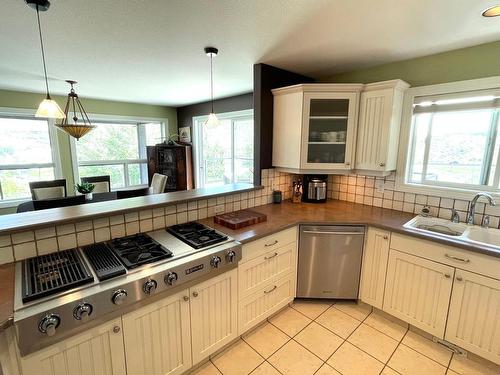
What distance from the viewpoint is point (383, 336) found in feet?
6.16

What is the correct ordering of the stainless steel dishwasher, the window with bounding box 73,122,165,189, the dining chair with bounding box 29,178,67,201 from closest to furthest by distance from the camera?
the stainless steel dishwasher → the dining chair with bounding box 29,178,67,201 → the window with bounding box 73,122,165,189

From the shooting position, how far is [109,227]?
154 centimetres

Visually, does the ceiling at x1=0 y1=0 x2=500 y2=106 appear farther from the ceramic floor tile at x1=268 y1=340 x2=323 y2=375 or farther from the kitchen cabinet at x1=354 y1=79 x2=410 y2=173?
the ceramic floor tile at x1=268 y1=340 x2=323 y2=375

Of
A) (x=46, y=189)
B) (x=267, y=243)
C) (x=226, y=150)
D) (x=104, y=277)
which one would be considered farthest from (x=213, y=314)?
(x=226, y=150)

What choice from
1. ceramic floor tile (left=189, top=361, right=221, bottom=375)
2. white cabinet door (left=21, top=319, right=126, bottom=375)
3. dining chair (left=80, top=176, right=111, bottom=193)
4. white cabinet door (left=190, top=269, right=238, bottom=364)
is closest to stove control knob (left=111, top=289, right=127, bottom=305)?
white cabinet door (left=21, top=319, right=126, bottom=375)

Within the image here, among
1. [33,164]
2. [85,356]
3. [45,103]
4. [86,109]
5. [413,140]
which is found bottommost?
[85,356]

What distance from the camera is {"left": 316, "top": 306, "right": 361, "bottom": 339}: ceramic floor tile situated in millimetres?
1927

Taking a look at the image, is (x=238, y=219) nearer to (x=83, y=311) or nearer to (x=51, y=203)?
(x=83, y=311)

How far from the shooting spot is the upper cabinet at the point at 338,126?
2146 mm

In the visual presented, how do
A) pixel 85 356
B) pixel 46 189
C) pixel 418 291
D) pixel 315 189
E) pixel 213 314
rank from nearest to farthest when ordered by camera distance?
pixel 85 356, pixel 213 314, pixel 418 291, pixel 315 189, pixel 46 189

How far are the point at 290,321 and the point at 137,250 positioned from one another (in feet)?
4.69

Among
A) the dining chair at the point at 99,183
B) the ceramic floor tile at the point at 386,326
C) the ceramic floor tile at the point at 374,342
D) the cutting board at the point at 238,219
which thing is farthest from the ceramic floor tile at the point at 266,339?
the dining chair at the point at 99,183

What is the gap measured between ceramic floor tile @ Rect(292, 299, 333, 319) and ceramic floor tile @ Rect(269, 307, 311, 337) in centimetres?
6

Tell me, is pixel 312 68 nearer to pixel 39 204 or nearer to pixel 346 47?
pixel 346 47
